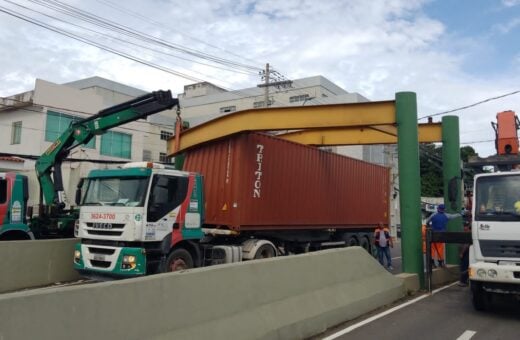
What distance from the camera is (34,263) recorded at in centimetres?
1027

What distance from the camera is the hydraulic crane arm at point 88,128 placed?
1250 cm

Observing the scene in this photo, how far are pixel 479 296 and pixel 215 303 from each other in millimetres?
5168

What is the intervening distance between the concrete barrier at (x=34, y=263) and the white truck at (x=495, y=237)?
8.36 metres

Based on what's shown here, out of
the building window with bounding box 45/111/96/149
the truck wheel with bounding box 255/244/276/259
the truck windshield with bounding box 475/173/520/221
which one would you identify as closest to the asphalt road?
the truck windshield with bounding box 475/173/520/221

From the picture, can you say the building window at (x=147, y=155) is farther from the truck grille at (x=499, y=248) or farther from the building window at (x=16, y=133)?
the truck grille at (x=499, y=248)

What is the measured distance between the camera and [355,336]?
251 inches

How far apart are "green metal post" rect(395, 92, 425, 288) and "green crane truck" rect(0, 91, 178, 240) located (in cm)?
570

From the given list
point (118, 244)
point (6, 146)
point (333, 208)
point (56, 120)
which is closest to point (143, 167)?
point (118, 244)

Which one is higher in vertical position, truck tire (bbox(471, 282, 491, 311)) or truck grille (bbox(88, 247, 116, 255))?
truck grille (bbox(88, 247, 116, 255))

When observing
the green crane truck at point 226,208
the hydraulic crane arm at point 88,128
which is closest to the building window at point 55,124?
the hydraulic crane arm at point 88,128

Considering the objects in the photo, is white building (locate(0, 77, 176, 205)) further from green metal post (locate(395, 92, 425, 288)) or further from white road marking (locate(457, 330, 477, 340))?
white road marking (locate(457, 330, 477, 340))

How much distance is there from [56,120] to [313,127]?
21.2 meters

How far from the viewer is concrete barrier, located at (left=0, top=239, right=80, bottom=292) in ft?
32.0

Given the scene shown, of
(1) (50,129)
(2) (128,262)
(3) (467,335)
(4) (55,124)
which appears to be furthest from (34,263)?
(4) (55,124)
